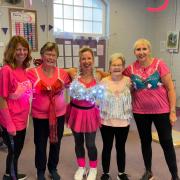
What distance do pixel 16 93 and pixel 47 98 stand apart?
0.86ft

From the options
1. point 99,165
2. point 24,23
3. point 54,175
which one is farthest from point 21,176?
point 24,23

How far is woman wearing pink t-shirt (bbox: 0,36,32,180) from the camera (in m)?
1.92

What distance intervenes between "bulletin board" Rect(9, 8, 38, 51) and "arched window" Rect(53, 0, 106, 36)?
54 centimetres

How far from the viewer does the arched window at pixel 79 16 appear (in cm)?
504

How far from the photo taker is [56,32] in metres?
4.88

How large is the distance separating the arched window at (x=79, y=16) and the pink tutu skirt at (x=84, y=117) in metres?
2.89

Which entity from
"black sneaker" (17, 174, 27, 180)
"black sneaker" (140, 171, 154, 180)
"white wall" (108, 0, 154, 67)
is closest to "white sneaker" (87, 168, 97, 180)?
"black sneaker" (140, 171, 154, 180)

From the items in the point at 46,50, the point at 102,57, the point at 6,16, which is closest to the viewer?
the point at 46,50

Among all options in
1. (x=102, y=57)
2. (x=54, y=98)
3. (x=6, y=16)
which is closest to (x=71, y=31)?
(x=102, y=57)

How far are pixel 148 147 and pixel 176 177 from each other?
13.2 inches

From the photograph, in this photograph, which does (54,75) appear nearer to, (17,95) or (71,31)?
(17,95)

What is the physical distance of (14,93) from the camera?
6.44 feet

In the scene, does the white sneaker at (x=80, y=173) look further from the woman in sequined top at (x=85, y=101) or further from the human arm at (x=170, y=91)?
the human arm at (x=170, y=91)

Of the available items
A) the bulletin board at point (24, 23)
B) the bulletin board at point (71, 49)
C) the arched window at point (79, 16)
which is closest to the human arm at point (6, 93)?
the bulletin board at point (24, 23)
